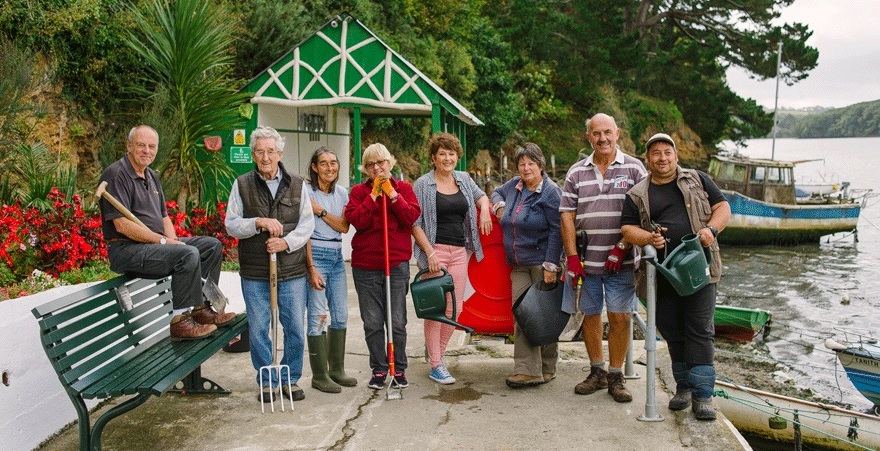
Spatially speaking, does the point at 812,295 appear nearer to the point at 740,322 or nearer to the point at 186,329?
the point at 740,322

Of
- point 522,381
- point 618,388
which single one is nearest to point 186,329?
point 522,381

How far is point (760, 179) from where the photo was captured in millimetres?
29969

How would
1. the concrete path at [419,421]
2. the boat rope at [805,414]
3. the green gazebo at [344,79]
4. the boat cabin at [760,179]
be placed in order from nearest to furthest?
the concrete path at [419,421] < the boat rope at [805,414] < the green gazebo at [344,79] < the boat cabin at [760,179]

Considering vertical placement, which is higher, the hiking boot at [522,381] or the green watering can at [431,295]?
the green watering can at [431,295]

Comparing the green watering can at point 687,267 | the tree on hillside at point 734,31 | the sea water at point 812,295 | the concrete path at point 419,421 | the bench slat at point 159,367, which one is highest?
the tree on hillside at point 734,31

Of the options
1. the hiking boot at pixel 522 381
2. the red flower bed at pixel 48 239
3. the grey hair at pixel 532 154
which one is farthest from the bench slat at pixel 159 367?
the grey hair at pixel 532 154

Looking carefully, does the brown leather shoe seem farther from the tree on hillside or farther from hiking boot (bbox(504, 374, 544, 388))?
the tree on hillside

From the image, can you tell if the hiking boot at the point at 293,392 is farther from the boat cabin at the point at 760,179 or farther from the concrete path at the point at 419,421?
the boat cabin at the point at 760,179

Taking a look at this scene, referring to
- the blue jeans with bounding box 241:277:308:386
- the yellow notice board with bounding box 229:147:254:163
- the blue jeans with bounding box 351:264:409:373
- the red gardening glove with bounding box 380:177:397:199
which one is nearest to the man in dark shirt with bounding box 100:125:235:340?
the blue jeans with bounding box 241:277:308:386

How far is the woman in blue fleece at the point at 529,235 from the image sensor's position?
17.6 ft

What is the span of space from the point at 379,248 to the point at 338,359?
89 centimetres

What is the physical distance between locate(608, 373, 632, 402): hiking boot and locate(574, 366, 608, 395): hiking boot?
12 cm

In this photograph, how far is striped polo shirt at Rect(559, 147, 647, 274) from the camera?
513 cm

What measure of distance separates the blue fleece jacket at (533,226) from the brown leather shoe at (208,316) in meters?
2.03
